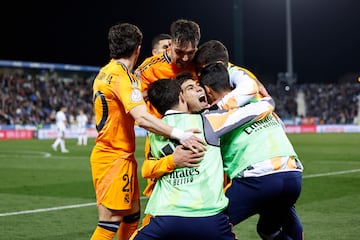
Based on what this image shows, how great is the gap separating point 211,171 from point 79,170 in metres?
14.5

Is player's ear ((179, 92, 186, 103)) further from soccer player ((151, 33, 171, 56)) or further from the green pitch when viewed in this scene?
the green pitch

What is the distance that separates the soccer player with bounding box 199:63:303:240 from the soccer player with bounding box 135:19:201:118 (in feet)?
2.71

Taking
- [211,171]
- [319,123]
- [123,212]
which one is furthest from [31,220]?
[319,123]

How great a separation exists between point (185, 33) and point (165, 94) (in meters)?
1.40

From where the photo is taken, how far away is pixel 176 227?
421 cm

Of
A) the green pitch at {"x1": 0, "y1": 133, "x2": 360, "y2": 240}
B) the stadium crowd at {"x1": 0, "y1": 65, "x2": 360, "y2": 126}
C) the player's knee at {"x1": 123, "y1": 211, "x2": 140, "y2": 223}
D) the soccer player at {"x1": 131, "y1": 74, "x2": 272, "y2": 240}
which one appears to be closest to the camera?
the soccer player at {"x1": 131, "y1": 74, "x2": 272, "y2": 240}

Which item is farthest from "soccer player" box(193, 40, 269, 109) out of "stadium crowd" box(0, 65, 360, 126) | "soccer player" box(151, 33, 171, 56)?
"stadium crowd" box(0, 65, 360, 126)

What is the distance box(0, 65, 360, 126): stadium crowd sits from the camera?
1885 inches

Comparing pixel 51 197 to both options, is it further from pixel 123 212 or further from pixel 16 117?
pixel 16 117

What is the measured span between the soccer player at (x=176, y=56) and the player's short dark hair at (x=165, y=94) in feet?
4.20

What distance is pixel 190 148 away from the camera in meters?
4.32

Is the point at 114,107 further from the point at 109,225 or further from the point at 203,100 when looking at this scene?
the point at 203,100

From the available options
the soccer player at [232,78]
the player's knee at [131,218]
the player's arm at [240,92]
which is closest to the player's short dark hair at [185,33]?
the soccer player at [232,78]

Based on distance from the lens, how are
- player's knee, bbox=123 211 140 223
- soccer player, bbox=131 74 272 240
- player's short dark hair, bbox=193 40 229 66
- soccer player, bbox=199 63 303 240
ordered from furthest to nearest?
1. player's knee, bbox=123 211 140 223
2. player's short dark hair, bbox=193 40 229 66
3. soccer player, bbox=199 63 303 240
4. soccer player, bbox=131 74 272 240
